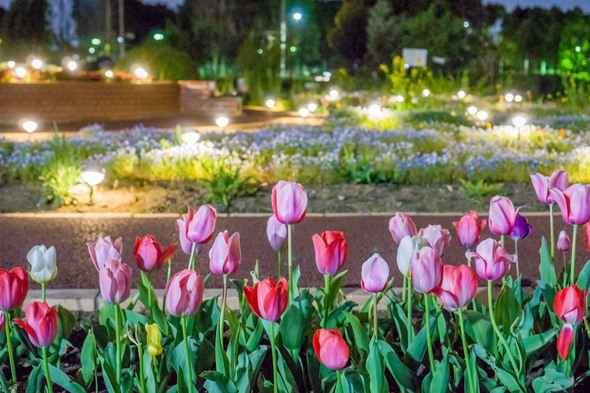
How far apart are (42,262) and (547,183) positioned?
5.55 ft

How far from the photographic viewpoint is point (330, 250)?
2342 mm

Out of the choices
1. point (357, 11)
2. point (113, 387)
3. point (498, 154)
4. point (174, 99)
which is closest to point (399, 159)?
point (498, 154)

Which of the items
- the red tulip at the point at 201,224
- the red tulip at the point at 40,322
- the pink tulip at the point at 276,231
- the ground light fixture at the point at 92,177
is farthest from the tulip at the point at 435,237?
the ground light fixture at the point at 92,177

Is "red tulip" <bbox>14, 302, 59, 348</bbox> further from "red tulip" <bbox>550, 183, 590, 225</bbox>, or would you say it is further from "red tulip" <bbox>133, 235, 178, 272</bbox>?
"red tulip" <bbox>550, 183, 590, 225</bbox>

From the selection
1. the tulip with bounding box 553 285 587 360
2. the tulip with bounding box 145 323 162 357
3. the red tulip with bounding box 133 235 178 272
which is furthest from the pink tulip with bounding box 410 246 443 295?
the red tulip with bounding box 133 235 178 272

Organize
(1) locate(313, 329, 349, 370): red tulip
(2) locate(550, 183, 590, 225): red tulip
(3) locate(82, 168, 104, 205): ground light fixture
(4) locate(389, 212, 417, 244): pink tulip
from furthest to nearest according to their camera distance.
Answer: (3) locate(82, 168, 104, 205): ground light fixture < (4) locate(389, 212, 417, 244): pink tulip < (2) locate(550, 183, 590, 225): red tulip < (1) locate(313, 329, 349, 370): red tulip

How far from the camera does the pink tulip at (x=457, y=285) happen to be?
85.0 inches

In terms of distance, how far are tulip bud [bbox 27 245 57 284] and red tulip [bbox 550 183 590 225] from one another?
60.9 inches

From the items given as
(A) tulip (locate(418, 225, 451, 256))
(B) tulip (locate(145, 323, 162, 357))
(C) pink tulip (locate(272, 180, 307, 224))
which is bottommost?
(B) tulip (locate(145, 323, 162, 357))

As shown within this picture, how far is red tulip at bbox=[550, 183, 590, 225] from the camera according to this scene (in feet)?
8.17

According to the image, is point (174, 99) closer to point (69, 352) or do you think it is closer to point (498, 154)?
point (498, 154)

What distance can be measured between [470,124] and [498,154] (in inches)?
227

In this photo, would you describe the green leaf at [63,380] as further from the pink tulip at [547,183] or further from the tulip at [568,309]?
the pink tulip at [547,183]

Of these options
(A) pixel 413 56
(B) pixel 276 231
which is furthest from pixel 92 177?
(A) pixel 413 56
